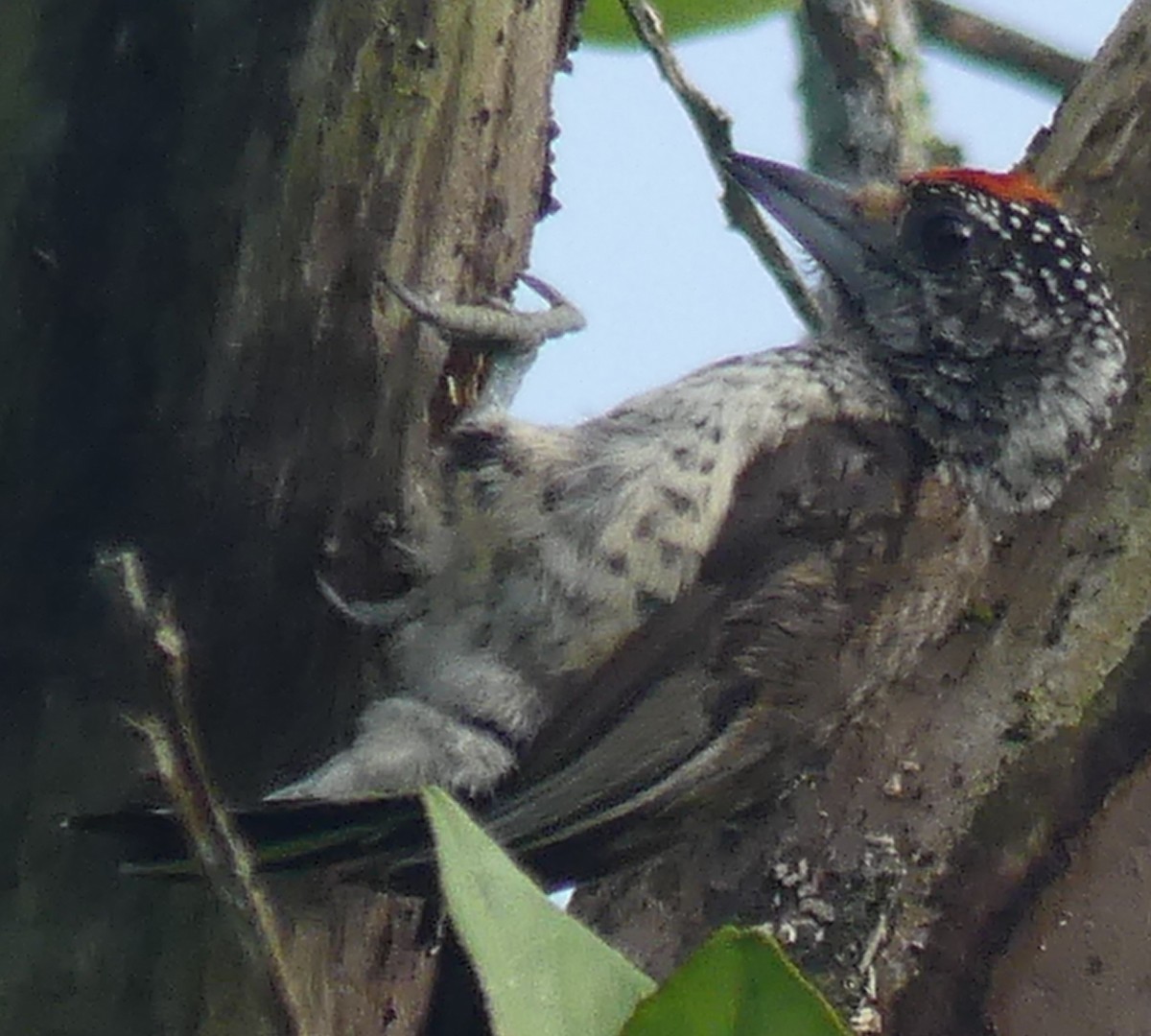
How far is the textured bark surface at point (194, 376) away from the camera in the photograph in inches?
81.5

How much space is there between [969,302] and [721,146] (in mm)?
546

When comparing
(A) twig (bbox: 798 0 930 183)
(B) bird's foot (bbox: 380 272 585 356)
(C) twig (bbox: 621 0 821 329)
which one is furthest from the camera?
(A) twig (bbox: 798 0 930 183)

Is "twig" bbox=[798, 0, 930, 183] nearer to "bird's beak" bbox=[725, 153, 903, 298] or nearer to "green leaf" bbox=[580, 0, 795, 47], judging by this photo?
"bird's beak" bbox=[725, 153, 903, 298]

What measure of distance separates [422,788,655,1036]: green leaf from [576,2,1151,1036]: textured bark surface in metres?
1.00

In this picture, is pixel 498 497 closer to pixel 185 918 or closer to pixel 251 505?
pixel 251 505

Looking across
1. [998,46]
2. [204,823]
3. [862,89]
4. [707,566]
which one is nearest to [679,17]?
[862,89]

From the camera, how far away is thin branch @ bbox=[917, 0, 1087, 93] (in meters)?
3.54

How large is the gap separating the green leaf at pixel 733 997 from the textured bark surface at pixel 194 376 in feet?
2.53

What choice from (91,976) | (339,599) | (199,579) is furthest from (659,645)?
(91,976)

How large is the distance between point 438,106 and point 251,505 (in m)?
0.46

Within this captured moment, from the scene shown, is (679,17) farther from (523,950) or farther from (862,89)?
(523,950)

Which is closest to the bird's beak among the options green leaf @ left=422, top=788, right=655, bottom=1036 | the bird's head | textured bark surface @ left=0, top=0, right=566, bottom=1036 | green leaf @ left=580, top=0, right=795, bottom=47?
the bird's head

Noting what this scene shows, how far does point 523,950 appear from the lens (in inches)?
61.0

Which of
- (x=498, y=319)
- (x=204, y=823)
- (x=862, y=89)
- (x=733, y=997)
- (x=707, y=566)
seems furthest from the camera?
(x=862, y=89)
